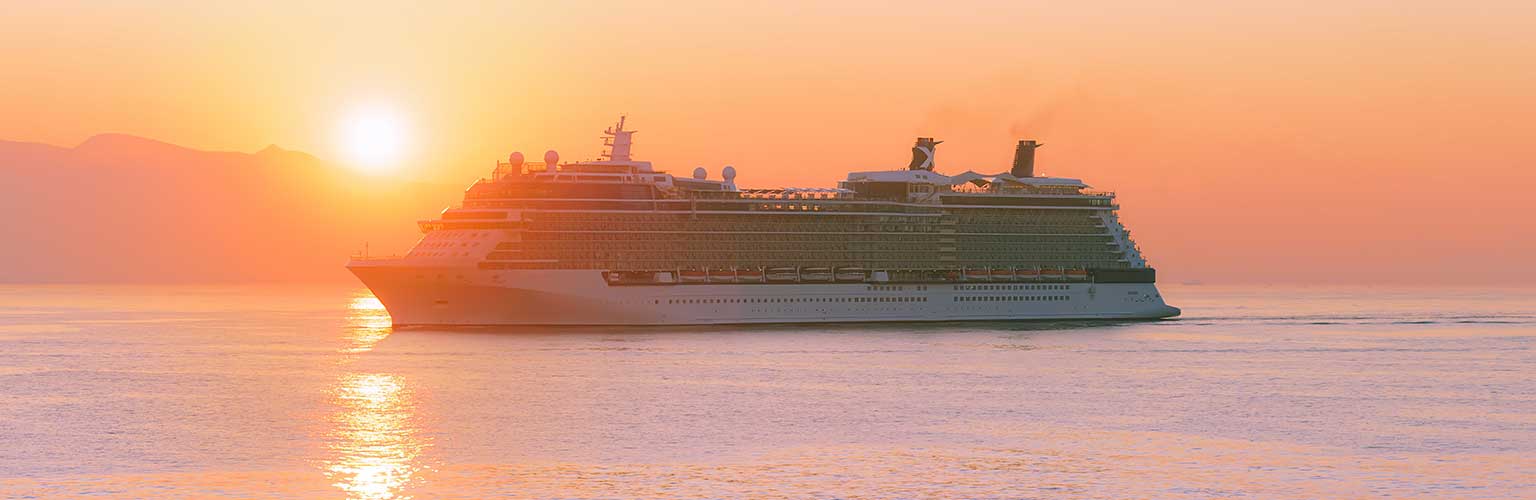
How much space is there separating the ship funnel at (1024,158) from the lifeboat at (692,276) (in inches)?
1125

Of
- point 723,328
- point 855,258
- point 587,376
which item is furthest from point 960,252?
point 587,376

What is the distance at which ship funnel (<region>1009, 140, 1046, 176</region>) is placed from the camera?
10888cm

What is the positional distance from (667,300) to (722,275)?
4330mm

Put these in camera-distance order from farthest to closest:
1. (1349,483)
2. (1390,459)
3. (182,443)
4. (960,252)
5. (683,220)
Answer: (960,252) → (683,220) → (182,443) → (1390,459) → (1349,483)

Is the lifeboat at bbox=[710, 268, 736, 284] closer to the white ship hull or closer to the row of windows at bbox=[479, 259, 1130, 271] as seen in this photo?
the white ship hull

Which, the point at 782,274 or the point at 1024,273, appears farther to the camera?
the point at 1024,273

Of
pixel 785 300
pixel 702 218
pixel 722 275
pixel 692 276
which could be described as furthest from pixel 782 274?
pixel 692 276

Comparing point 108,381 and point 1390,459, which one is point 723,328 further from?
point 1390,459

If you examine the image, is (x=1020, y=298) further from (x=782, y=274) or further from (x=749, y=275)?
(x=749, y=275)

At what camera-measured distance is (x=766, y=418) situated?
157 feet

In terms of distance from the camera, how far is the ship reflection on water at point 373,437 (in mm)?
35812

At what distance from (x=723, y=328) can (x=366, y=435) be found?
163ft

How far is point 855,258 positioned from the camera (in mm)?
95875

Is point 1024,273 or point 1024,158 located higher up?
point 1024,158
